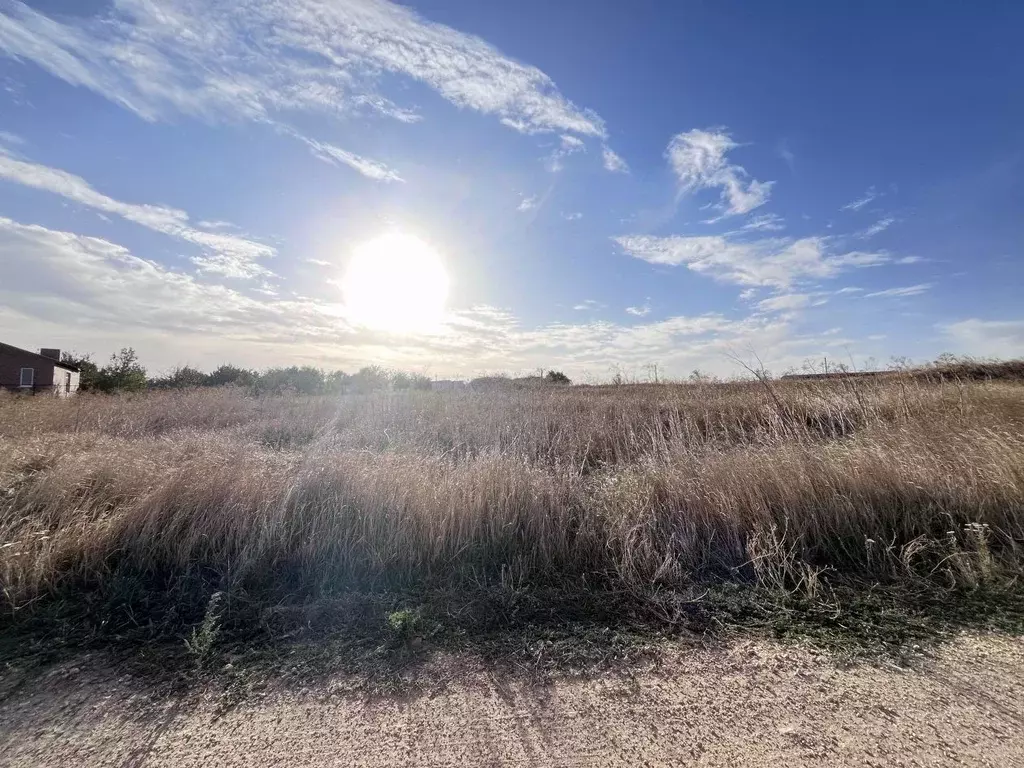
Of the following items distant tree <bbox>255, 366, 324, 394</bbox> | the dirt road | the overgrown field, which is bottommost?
the dirt road

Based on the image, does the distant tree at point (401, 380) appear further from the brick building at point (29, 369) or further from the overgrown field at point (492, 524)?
the brick building at point (29, 369)

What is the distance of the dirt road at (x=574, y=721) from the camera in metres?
1.93

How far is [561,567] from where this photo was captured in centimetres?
371

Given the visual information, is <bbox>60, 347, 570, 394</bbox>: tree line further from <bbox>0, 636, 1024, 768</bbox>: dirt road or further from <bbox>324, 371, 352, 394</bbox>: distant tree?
<bbox>0, 636, 1024, 768</bbox>: dirt road

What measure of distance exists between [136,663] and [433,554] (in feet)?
6.11

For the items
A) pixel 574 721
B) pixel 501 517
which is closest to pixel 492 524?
pixel 501 517

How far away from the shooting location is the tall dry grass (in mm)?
3467

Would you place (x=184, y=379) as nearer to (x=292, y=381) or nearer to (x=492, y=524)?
(x=292, y=381)

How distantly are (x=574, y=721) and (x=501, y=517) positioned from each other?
2.01 metres

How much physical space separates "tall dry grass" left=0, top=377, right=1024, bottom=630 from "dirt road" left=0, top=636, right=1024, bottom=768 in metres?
1.01

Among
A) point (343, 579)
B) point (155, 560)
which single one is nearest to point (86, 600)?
point (155, 560)

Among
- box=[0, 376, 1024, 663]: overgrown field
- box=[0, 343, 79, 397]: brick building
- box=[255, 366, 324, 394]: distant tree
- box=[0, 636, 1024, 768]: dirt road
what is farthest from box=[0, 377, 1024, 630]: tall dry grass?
box=[0, 343, 79, 397]: brick building

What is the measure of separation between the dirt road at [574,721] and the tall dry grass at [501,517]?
1.01 meters

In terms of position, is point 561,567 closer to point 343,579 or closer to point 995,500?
point 343,579
